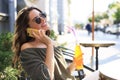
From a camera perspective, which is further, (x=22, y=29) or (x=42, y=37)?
(x=22, y=29)

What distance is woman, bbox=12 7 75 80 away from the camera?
85.8 inches

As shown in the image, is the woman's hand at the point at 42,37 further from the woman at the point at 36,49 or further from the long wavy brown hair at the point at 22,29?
the long wavy brown hair at the point at 22,29

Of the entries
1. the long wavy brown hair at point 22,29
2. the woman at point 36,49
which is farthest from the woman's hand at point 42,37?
the long wavy brown hair at point 22,29

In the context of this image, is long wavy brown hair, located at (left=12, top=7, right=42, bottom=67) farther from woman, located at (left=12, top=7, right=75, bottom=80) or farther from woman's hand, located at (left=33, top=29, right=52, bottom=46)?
woman's hand, located at (left=33, top=29, right=52, bottom=46)

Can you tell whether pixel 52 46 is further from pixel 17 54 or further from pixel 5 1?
pixel 5 1

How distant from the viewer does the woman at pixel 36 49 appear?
218 cm

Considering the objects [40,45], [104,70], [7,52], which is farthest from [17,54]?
[7,52]

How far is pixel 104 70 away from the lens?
215 centimetres

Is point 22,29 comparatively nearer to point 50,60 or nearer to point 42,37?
point 42,37

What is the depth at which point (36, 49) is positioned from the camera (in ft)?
7.41

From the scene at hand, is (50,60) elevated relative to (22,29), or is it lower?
lower

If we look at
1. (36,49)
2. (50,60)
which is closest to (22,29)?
(36,49)

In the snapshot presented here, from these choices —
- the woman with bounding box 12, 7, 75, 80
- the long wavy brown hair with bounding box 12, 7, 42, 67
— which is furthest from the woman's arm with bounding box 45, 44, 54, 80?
the long wavy brown hair with bounding box 12, 7, 42, 67

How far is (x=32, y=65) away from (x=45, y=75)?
4.2 inches
